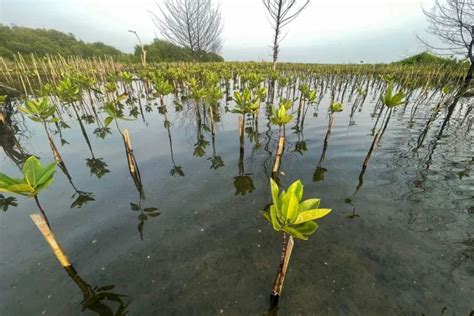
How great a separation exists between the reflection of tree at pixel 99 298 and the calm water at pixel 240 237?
0.05 feet

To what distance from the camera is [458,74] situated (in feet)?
53.8

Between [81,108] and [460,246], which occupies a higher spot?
[81,108]

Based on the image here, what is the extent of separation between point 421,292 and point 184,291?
2.86 metres

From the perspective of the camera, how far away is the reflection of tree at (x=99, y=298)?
8.07 ft

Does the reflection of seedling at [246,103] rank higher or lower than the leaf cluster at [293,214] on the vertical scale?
higher

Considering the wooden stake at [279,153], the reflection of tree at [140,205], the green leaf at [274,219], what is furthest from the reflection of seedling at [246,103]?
the green leaf at [274,219]

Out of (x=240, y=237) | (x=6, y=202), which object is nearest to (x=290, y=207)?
(x=240, y=237)

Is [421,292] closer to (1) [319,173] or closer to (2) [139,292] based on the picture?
(1) [319,173]

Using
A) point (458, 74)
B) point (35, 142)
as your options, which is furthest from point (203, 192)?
point (458, 74)

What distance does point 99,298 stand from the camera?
2.59m

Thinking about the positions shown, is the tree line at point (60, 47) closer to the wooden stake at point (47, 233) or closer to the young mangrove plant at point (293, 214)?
the wooden stake at point (47, 233)

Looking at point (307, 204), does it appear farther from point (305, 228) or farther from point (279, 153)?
point (279, 153)

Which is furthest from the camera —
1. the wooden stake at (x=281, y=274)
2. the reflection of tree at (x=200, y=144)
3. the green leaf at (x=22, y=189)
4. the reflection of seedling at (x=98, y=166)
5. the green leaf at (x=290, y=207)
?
the reflection of tree at (x=200, y=144)

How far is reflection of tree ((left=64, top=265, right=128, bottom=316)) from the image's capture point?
2461mm
